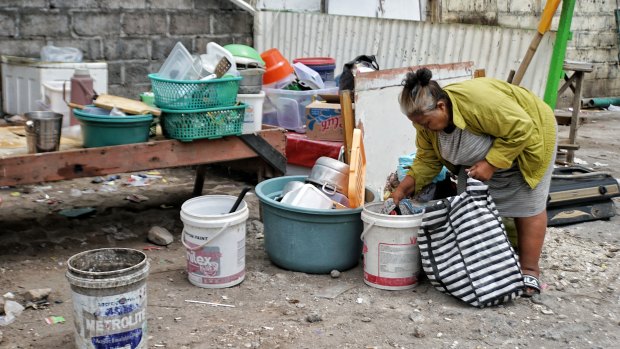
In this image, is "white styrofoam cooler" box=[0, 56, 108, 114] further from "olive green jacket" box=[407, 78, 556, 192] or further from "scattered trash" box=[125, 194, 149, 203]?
"olive green jacket" box=[407, 78, 556, 192]

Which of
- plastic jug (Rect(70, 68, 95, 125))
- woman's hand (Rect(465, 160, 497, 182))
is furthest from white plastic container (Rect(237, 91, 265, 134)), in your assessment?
woman's hand (Rect(465, 160, 497, 182))

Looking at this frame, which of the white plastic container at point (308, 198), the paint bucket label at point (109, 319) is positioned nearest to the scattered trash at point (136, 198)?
the white plastic container at point (308, 198)

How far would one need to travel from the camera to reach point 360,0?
9203mm

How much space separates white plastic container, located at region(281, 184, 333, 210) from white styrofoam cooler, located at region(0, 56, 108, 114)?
7.93 feet

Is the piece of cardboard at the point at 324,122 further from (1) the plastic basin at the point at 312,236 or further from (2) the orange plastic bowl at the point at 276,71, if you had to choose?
(1) the plastic basin at the point at 312,236

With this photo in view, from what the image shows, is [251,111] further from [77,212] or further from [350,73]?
[77,212]

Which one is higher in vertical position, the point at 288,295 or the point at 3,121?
the point at 3,121

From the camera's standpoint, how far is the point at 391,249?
417 centimetres

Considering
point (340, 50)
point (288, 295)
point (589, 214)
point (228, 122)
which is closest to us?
point (288, 295)

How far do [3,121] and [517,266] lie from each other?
4.42 meters

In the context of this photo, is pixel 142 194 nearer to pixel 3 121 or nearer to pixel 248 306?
pixel 3 121

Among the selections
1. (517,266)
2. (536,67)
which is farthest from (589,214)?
(517,266)

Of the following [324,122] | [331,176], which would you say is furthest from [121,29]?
[331,176]

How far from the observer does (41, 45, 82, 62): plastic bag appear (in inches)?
246
